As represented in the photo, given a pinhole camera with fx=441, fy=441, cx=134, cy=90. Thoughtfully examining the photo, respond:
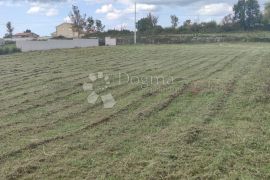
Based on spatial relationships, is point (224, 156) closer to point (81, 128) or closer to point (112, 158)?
point (112, 158)

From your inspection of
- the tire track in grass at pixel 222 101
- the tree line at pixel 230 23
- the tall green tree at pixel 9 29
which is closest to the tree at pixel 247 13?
the tree line at pixel 230 23

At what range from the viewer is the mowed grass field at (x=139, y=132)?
622cm

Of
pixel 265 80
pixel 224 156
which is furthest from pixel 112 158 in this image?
pixel 265 80

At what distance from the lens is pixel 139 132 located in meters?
8.26

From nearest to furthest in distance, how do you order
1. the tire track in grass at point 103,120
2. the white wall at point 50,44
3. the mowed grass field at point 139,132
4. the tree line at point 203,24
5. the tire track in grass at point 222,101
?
the mowed grass field at point 139,132
the tire track in grass at point 103,120
the tire track in grass at point 222,101
the white wall at point 50,44
the tree line at point 203,24

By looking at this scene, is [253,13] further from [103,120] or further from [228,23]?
[103,120]

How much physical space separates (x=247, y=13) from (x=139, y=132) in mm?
86785

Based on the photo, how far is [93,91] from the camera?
45.1 feet

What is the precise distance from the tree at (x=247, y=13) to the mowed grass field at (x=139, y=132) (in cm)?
7824

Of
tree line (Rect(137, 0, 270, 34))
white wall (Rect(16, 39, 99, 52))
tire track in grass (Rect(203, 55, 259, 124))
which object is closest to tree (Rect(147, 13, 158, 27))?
tree line (Rect(137, 0, 270, 34))

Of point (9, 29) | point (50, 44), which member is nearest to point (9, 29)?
point (9, 29)

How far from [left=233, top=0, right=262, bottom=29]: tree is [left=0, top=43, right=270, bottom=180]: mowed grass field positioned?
78.2 meters

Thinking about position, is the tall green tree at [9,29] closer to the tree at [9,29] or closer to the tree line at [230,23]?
the tree at [9,29]

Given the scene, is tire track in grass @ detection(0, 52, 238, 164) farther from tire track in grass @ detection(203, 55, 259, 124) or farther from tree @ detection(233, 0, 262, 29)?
tree @ detection(233, 0, 262, 29)
